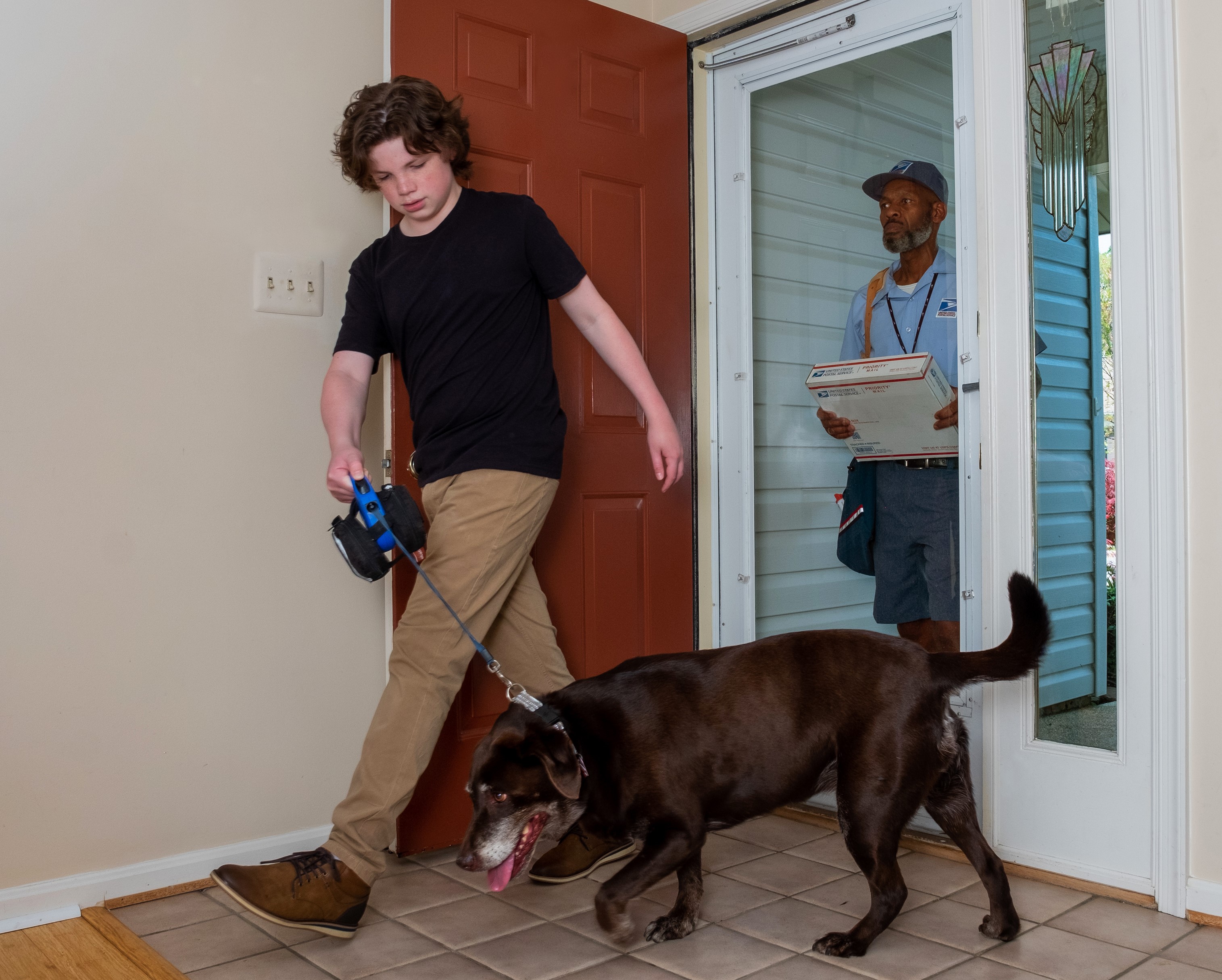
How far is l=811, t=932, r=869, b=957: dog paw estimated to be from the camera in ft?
6.09

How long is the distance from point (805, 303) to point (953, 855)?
1.55 meters

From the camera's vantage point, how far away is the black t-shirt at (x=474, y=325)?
2178 mm

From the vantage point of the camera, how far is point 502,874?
171 cm

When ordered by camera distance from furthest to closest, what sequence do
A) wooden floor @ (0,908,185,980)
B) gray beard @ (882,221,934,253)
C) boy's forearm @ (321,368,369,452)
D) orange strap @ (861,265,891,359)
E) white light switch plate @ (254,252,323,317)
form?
orange strap @ (861,265,891,359) → gray beard @ (882,221,934,253) → white light switch plate @ (254,252,323,317) → boy's forearm @ (321,368,369,452) → wooden floor @ (0,908,185,980)

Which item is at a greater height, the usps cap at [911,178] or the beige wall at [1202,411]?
the usps cap at [911,178]

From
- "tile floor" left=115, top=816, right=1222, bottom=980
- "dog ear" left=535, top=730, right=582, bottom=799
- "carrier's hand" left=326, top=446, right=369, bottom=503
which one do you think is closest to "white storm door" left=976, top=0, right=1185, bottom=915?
"tile floor" left=115, top=816, right=1222, bottom=980

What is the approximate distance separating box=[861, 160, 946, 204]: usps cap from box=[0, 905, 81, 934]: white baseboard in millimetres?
2589

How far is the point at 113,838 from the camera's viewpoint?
2139 millimetres

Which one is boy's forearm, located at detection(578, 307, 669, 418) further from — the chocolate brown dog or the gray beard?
the gray beard

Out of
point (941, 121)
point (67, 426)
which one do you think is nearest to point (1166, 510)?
point (941, 121)

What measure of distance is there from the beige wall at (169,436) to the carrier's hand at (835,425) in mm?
1259

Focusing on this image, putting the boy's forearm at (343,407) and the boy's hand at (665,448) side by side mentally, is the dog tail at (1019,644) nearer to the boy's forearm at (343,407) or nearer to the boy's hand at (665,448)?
the boy's hand at (665,448)

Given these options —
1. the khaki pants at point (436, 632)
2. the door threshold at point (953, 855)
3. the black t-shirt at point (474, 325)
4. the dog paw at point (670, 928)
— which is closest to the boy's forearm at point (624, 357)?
the black t-shirt at point (474, 325)

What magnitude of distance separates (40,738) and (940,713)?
1760 millimetres
